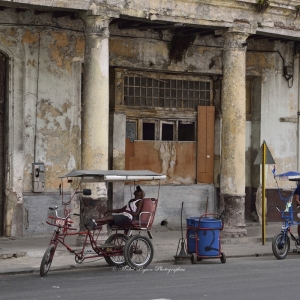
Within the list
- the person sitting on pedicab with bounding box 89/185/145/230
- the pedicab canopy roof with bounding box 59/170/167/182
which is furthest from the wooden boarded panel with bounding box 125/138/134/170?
the pedicab canopy roof with bounding box 59/170/167/182

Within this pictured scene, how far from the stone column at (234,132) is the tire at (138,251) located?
15.2 feet

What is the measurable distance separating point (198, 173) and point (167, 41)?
3548 millimetres

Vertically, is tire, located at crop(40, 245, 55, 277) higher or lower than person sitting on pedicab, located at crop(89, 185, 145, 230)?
lower

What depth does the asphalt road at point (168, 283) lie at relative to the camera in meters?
10.9

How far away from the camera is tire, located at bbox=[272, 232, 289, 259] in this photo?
1558cm

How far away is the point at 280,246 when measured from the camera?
15.7 m

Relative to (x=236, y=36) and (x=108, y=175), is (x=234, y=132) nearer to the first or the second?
→ (x=236, y=36)

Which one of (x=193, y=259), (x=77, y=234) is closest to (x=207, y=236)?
(x=193, y=259)

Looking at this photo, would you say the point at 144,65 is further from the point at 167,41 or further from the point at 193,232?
the point at 193,232

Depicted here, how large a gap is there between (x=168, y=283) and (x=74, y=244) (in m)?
5.11

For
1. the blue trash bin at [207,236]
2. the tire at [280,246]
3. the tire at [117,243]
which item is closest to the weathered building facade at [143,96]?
the tire at [117,243]

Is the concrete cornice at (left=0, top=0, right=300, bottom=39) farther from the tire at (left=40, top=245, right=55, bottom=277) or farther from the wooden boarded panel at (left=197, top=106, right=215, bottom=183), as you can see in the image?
the tire at (left=40, top=245, right=55, bottom=277)

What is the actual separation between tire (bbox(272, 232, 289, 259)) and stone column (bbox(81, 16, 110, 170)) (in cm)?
367

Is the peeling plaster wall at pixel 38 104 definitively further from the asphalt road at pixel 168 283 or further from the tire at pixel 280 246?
the tire at pixel 280 246
